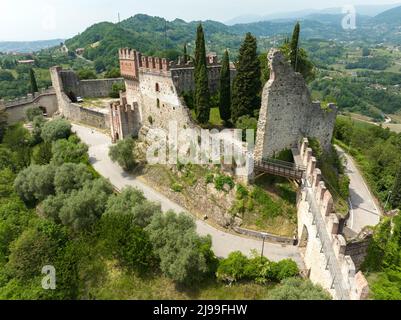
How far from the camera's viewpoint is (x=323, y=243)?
17188mm

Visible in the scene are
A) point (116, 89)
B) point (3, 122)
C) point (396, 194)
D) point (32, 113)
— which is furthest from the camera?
point (116, 89)

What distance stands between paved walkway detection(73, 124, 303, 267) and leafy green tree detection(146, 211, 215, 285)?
272cm

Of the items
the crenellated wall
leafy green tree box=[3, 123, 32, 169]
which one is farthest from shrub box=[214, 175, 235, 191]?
leafy green tree box=[3, 123, 32, 169]

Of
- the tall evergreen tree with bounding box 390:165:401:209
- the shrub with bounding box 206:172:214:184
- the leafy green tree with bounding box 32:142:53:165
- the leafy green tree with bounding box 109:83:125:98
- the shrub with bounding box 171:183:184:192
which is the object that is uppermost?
the leafy green tree with bounding box 109:83:125:98

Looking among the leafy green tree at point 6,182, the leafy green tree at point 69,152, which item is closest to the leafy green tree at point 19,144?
the leafy green tree at point 6,182

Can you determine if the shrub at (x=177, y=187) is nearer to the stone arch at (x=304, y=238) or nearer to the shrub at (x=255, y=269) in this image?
the shrub at (x=255, y=269)

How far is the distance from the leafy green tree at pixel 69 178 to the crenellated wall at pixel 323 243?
19348 millimetres

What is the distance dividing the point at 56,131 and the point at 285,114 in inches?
1189

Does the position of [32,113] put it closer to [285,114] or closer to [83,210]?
[83,210]

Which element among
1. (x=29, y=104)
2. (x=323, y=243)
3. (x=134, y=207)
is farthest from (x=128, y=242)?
(x=29, y=104)

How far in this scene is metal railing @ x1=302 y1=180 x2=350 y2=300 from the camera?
1435 centimetres

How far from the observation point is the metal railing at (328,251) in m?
14.3

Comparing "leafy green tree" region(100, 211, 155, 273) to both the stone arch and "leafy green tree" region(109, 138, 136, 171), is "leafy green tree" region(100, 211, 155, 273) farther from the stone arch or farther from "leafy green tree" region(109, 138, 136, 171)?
"leafy green tree" region(109, 138, 136, 171)
